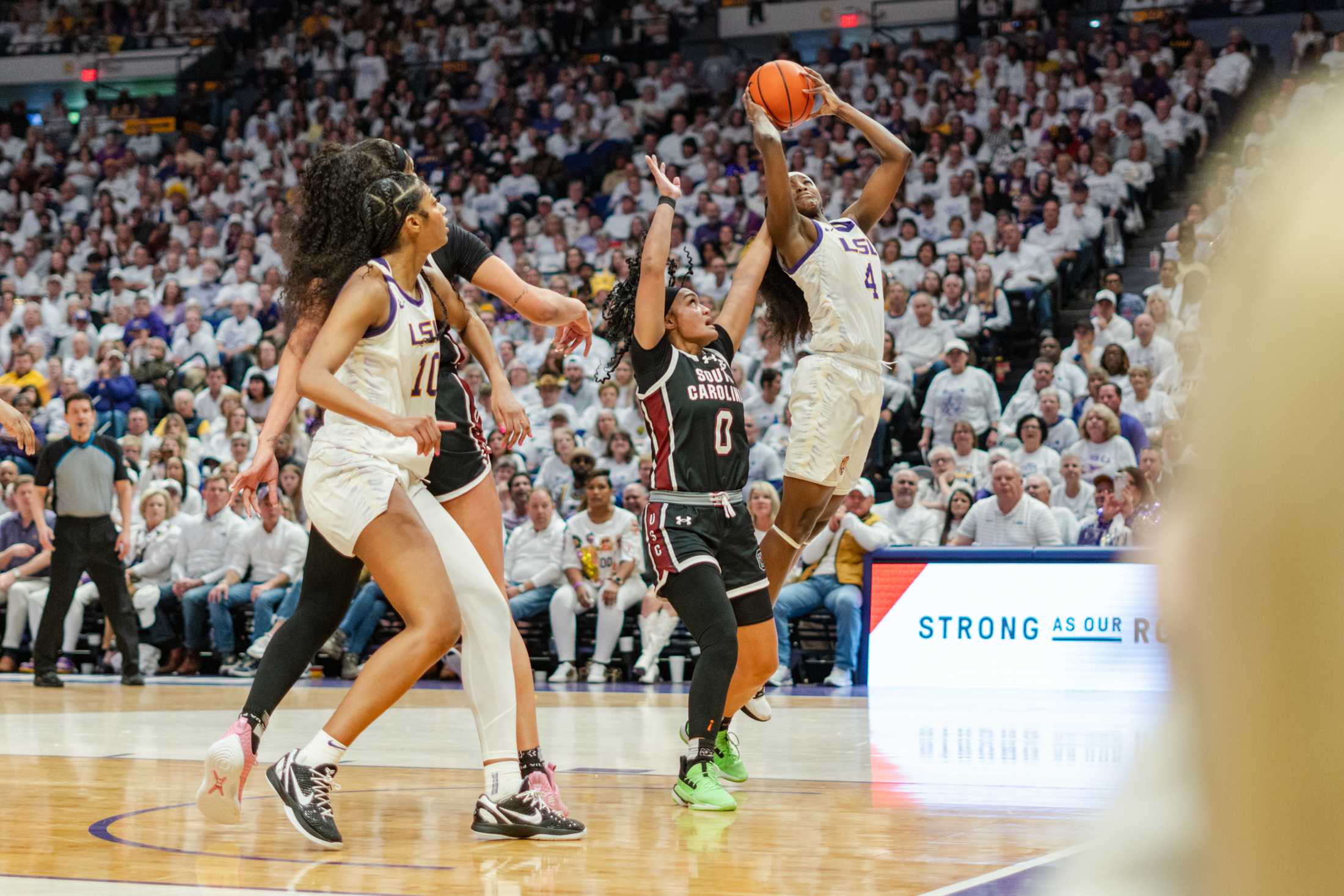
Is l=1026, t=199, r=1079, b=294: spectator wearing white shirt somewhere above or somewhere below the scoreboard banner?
above

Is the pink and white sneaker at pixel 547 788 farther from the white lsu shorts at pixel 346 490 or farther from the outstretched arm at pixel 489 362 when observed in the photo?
the outstretched arm at pixel 489 362

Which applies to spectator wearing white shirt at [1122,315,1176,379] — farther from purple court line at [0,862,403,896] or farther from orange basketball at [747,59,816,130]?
purple court line at [0,862,403,896]

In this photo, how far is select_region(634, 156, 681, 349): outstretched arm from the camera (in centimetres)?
503

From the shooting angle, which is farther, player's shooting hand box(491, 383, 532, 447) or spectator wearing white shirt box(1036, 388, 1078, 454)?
spectator wearing white shirt box(1036, 388, 1078, 454)

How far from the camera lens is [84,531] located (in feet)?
35.5

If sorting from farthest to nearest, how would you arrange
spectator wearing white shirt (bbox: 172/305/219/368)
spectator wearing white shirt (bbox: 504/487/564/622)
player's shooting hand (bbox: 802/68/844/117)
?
spectator wearing white shirt (bbox: 172/305/219/368)
spectator wearing white shirt (bbox: 504/487/564/622)
player's shooting hand (bbox: 802/68/844/117)

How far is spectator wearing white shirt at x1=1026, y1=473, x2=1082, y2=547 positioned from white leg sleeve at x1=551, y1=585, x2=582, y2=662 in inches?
132

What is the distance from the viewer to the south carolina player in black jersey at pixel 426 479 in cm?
437

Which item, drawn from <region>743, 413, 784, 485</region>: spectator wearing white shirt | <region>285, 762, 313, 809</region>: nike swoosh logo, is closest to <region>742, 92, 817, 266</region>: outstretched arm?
<region>285, 762, 313, 809</region>: nike swoosh logo

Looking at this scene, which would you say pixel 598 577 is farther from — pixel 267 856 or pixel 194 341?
pixel 194 341

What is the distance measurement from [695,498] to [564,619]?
20.7 ft

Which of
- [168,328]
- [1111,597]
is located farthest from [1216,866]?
[168,328]

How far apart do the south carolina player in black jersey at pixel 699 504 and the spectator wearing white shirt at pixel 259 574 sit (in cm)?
717

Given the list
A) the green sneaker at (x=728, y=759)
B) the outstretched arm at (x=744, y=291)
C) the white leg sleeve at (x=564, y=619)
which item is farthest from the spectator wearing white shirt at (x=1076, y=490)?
the green sneaker at (x=728, y=759)
